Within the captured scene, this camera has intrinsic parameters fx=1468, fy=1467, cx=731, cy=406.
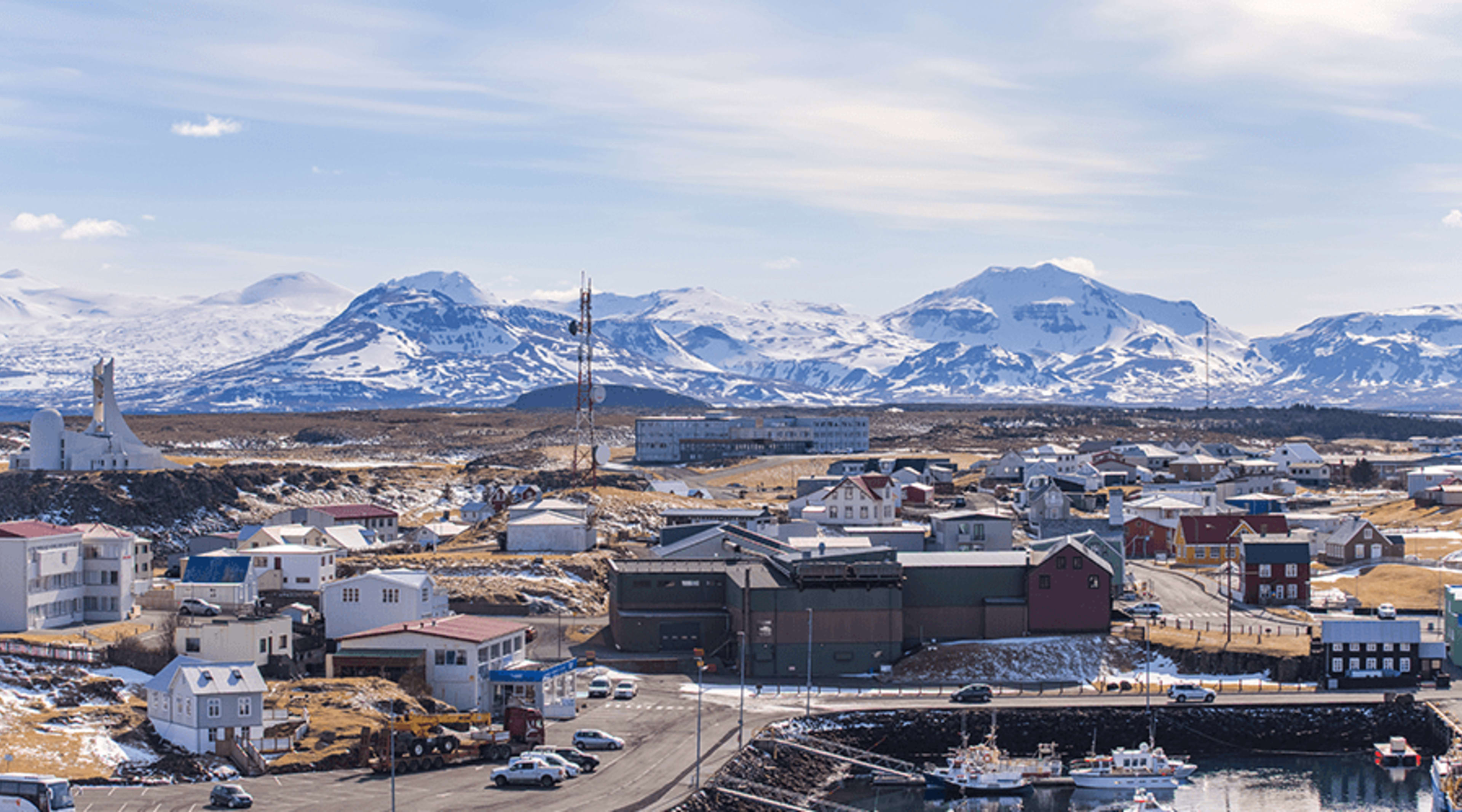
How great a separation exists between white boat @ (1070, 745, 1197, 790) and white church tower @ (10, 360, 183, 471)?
313ft

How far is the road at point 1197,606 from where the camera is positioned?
71312 millimetres

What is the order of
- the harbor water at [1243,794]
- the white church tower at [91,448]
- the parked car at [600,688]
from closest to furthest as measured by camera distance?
1. the harbor water at [1243,794]
2. the parked car at [600,688]
3. the white church tower at [91,448]

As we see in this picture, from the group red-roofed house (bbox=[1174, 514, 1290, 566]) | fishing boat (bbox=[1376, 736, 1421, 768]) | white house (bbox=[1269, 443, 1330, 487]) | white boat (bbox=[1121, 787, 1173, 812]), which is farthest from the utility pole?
white house (bbox=[1269, 443, 1330, 487])

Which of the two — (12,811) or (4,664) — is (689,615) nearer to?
(4,664)

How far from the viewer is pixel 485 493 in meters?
124

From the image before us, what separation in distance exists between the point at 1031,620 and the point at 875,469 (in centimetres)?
7503

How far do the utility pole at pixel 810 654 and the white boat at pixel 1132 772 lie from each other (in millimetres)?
10742

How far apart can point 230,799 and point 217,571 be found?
31458 millimetres

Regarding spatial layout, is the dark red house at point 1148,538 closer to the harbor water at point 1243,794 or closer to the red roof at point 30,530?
the harbor water at point 1243,794

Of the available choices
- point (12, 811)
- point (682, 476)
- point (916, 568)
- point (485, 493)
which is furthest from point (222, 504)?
point (12, 811)

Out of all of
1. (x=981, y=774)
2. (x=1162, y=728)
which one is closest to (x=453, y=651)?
(x=981, y=774)

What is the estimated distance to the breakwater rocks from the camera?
181 feet

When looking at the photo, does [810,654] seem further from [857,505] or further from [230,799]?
[857,505]

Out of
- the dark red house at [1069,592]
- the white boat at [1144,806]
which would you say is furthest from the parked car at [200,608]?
the white boat at [1144,806]
